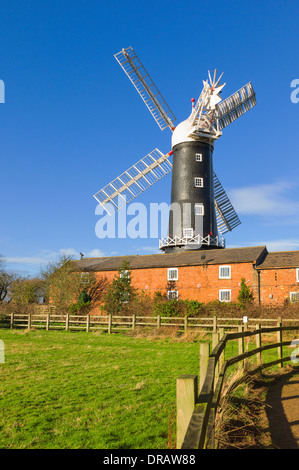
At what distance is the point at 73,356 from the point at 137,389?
5.64 meters

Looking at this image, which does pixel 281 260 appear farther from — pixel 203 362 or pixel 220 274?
pixel 203 362

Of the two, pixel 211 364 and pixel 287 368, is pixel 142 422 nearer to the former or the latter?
pixel 211 364

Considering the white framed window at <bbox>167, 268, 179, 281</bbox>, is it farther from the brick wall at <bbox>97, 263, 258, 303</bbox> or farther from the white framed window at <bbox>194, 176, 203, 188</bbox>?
the white framed window at <bbox>194, 176, 203, 188</bbox>

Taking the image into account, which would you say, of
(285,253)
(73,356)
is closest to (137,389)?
(73,356)

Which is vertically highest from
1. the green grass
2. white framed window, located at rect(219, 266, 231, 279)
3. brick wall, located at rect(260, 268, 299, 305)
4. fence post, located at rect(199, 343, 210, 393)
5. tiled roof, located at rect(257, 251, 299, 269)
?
tiled roof, located at rect(257, 251, 299, 269)

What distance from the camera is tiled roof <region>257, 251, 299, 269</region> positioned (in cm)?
2842

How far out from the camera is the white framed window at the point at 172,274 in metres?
32.2

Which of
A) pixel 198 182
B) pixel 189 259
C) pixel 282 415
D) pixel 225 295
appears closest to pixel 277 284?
pixel 225 295

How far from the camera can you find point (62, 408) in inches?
276

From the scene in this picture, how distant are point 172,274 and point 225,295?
4841mm

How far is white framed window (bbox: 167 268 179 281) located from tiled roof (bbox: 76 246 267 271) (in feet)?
1.53

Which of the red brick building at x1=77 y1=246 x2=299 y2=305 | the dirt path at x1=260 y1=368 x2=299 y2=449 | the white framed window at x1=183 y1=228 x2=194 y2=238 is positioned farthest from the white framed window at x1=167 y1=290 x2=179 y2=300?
the dirt path at x1=260 y1=368 x2=299 y2=449

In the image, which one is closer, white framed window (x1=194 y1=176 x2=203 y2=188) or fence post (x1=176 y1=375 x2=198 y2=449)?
fence post (x1=176 y1=375 x2=198 y2=449)

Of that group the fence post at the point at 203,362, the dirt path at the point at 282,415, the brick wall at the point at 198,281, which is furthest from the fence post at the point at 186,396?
the brick wall at the point at 198,281
